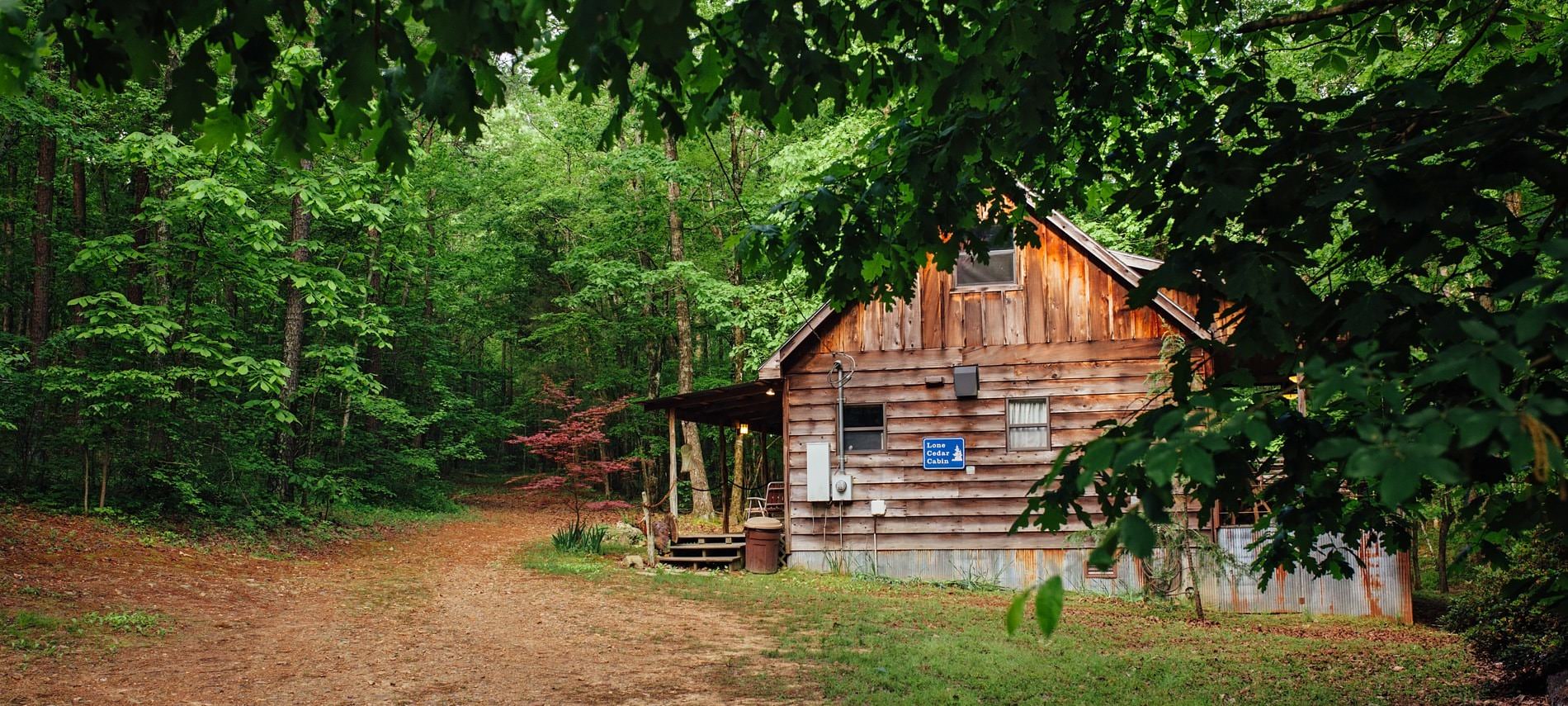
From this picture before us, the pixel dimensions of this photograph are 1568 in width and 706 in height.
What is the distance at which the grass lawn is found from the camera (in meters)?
7.55

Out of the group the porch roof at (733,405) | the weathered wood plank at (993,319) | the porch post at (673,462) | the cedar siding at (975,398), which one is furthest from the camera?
the porch post at (673,462)

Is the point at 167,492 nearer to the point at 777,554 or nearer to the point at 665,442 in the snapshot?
the point at 777,554

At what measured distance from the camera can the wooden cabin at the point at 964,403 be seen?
14.4 meters

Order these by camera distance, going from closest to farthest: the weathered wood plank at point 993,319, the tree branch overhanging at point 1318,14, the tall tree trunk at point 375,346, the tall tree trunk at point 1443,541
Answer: the tree branch overhanging at point 1318,14
the tall tree trunk at point 1443,541
the weathered wood plank at point 993,319
the tall tree trunk at point 375,346

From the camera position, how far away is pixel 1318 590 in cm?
1212

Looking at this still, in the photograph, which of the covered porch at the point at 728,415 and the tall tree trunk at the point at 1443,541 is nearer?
the tall tree trunk at the point at 1443,541

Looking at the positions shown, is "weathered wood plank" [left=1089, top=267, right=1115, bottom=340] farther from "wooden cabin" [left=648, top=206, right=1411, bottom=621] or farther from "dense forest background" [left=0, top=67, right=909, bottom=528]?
"dense forest background" [left=0, top=67, right=909, bottom=528]

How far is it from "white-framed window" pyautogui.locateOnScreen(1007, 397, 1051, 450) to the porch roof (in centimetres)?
380

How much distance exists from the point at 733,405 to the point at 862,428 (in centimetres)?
305

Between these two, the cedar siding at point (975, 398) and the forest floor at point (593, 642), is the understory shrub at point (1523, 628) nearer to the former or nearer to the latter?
the forest floor at point (593, 642)

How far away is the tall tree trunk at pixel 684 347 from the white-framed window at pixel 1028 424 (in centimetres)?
1136

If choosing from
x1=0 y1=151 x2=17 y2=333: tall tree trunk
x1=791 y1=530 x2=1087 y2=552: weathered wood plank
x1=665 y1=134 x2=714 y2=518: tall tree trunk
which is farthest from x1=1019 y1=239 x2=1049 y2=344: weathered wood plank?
x1=0 y1=151 x2=17 y2=333: tall tree trunk

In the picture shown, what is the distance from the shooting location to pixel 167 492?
48.3 feet

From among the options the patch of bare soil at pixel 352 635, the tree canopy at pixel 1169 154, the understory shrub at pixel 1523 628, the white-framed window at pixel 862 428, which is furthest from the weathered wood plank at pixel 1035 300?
the tree canopy at pixel 1169 154
